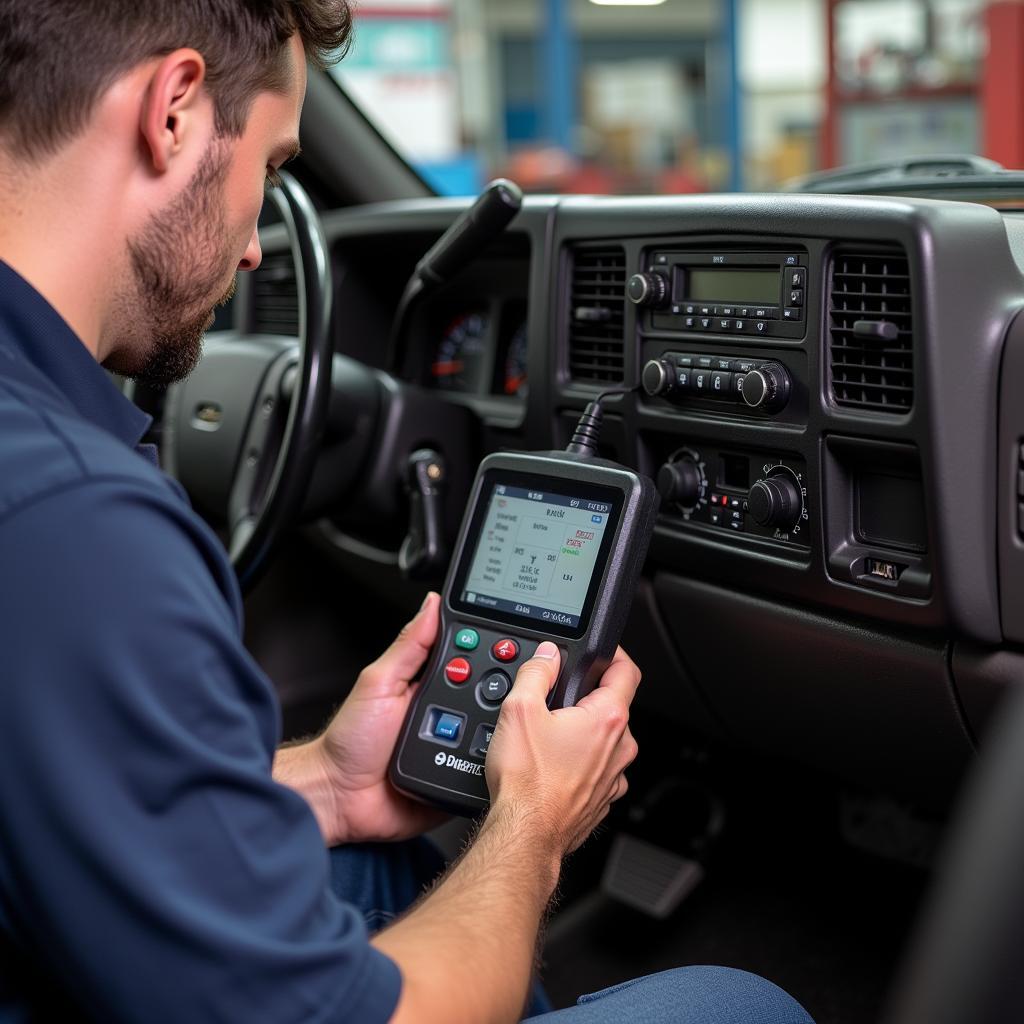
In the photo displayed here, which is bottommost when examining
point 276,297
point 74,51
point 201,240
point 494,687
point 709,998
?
point 709,998

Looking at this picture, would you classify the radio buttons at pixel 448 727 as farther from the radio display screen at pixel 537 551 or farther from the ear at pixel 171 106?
the ear at pixel 171 106

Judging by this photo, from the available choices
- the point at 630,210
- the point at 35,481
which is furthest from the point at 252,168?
the point at 630,210

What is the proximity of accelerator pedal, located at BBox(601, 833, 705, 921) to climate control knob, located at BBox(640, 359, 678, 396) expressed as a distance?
0.72m

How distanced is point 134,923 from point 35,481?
197 mm

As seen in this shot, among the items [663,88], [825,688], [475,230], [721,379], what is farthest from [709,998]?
[663,88]

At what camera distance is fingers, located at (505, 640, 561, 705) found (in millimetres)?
939

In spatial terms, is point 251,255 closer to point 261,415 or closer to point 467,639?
point 467,639

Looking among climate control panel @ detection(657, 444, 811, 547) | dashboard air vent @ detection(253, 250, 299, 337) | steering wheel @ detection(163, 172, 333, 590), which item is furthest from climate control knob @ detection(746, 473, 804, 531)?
dashboard air vent @ detection(253, 250, 299, 337)

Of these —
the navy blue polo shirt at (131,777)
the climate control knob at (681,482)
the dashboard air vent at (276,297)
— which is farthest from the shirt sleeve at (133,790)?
the dashboard air vent at (276,297)

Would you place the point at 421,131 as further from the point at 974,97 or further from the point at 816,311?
the point at 816,311

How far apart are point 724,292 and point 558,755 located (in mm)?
512

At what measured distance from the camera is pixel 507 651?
1075 millimetres

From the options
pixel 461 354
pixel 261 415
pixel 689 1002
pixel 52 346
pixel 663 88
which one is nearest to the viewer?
pixel 52 346

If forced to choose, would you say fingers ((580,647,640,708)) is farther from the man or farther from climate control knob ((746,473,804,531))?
climate control knob ((746,473,804,531))
